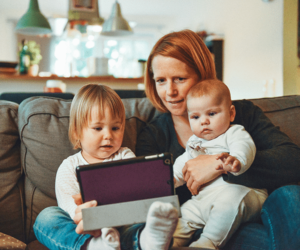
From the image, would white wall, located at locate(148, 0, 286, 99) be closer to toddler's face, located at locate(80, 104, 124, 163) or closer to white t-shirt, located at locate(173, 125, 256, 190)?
white t-shirt, located at locate(173, 125, 256, 190)

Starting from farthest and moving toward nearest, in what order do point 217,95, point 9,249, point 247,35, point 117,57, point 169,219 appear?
point 117,57 → point 247,35 → point 217,95 → point 9,249 → point 169,219

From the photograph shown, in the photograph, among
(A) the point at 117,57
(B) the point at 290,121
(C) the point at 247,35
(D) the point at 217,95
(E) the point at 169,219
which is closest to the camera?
(E) the point at 169,219

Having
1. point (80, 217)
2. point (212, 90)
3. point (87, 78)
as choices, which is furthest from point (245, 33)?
point (80, 217)

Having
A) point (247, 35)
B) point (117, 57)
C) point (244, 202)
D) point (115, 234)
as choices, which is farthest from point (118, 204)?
point (117, 57)

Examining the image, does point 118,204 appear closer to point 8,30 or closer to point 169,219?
point 169,219

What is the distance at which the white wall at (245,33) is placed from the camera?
3.45m

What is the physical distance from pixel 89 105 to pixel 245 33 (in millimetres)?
3473

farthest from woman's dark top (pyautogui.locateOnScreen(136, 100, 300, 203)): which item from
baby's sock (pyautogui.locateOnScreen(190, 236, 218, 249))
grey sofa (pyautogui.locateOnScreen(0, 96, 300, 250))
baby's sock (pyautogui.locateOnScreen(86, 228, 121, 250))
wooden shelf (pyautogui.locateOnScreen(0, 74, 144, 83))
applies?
wooden shelf (pyautogui.locateOnScreen(0, 74, 144, 83))

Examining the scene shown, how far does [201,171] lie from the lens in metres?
1.14

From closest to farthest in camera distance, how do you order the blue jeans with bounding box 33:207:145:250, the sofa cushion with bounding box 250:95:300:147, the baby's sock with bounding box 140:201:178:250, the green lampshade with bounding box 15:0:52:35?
the baby's sock with bounding box 140:201:178:250 → the blue jeans with bounding box 33:207:145:250 → the sofa cushion with bounding box 250:95:300:147 → the green lampshade with bounding box 15:0:52:35

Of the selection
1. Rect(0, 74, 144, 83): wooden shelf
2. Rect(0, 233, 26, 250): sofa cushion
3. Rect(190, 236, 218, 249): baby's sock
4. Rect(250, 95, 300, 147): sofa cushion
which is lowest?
Rect(0, 233, 26, 250): sofa cushion

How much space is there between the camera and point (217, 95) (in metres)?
1.19

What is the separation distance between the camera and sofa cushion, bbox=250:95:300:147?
1534 mm

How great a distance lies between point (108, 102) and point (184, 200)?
53 centimetres
